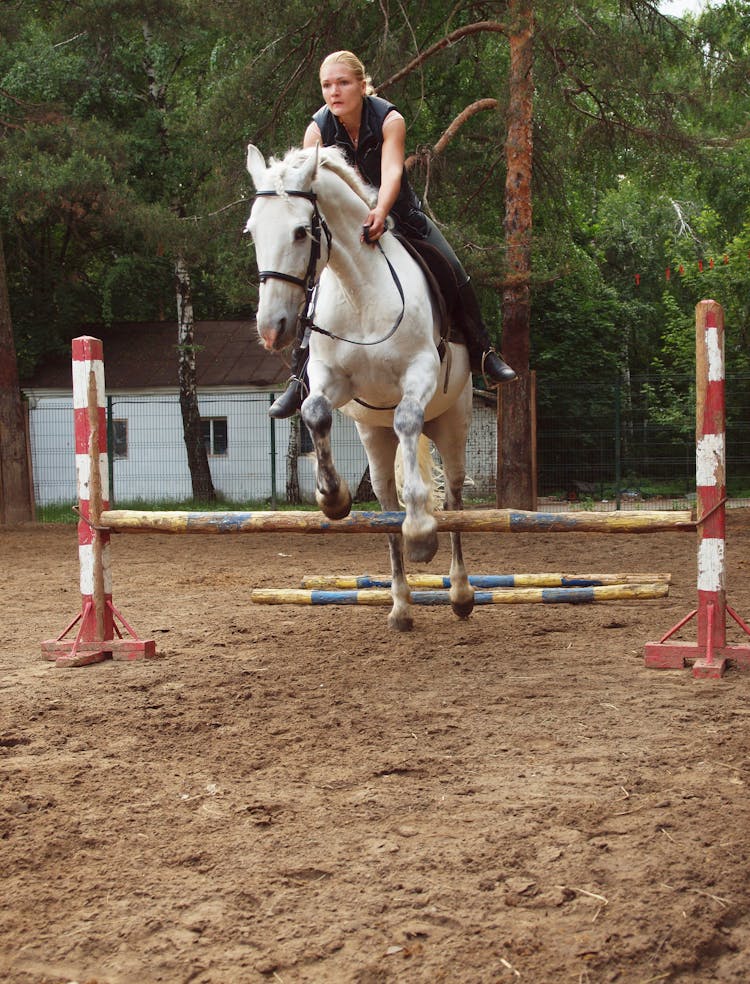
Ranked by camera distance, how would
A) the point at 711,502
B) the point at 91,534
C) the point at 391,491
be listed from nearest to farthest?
the point at 711,502 → the point at 91,534 → the point at 391,491

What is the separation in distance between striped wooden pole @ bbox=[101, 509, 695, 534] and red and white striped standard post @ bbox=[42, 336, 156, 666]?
24.5 inches

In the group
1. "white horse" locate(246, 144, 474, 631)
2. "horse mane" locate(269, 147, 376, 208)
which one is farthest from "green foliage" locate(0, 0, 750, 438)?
"white horse" locate(246, 144, 474, 631)

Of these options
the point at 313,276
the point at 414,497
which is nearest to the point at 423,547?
the point at 414,497

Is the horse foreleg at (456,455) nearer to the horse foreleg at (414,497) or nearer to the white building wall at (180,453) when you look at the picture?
the horse foreleg at (414,497)

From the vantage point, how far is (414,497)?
4922mm

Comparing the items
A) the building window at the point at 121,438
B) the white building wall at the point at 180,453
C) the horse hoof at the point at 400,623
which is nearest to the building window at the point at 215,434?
the white building wall at the point at 180,453

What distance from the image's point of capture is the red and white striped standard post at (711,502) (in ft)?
16.6

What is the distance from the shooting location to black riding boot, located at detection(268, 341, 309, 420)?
5535mm

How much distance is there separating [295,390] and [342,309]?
2.05 feet

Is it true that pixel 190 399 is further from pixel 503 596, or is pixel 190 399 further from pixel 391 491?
pixel 503 596

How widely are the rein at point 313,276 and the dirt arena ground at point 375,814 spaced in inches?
67.8

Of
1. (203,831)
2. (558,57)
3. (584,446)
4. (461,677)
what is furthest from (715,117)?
(203,831)

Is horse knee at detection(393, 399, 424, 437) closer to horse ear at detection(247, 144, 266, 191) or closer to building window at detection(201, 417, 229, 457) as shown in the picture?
horse ear at detection(247, 144, 266, 191)

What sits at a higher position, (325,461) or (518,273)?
(518,273)
